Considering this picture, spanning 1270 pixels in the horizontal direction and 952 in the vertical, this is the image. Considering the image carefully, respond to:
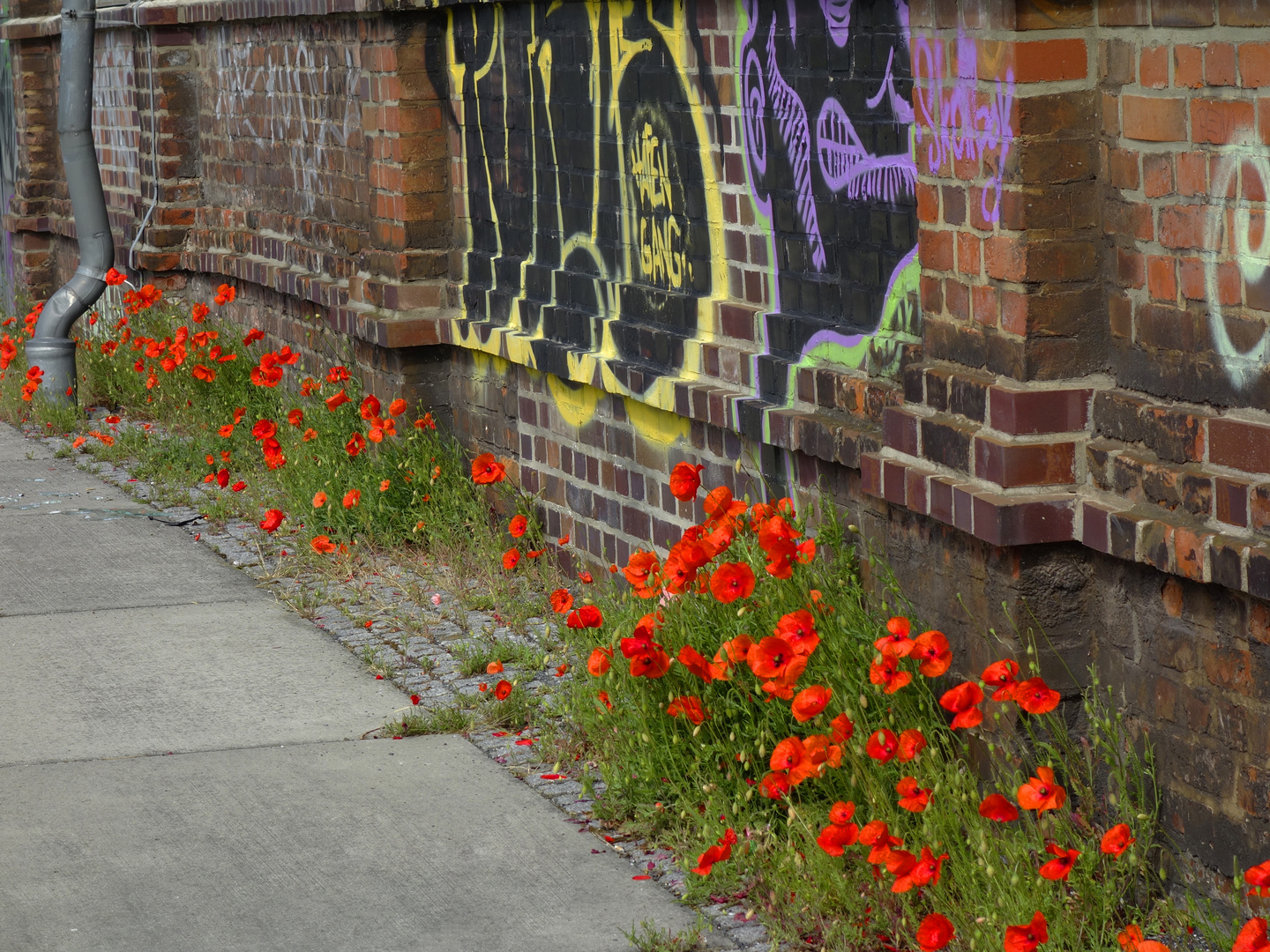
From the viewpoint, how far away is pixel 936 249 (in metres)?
3.83

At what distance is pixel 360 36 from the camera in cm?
705

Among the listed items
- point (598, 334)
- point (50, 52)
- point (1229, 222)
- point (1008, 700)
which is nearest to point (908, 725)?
point (1008, 700)

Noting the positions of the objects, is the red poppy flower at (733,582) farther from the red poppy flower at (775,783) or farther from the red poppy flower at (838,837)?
the red poppy flower at (838,837)

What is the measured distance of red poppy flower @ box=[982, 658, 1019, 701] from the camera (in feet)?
10.7

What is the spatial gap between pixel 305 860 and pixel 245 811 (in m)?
0.36

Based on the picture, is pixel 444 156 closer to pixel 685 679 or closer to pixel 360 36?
pixel 360 36

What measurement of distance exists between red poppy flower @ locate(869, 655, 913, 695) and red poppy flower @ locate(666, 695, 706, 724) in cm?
54

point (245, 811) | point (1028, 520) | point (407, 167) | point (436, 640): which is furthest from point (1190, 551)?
point (407, 167)

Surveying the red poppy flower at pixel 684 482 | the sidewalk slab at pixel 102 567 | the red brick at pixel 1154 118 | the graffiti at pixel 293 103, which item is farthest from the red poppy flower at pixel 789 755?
the graffiti at pixel 293 103

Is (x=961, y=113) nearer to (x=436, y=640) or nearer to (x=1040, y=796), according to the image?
(x=1040, y=796)

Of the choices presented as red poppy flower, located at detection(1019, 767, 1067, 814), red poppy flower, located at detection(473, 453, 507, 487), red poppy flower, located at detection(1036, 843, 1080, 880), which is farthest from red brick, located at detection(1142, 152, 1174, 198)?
red poppy flower, located at detection(473, 453, 507, 487)

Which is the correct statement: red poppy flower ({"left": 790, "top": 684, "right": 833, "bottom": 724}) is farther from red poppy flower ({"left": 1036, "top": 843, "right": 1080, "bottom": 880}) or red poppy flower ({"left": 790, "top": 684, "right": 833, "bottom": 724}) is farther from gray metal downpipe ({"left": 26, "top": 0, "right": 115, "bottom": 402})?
gray metal downpipe ({"left": 26, "top": 0, "right": 115, "bottom": 402})

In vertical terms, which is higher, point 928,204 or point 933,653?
point 928,204

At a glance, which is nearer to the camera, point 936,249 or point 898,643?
point 898,643
